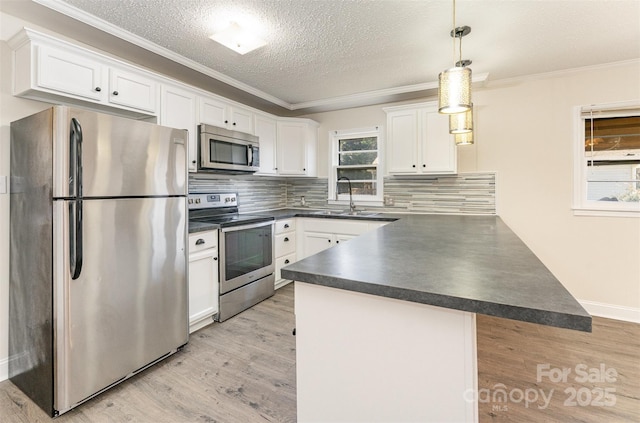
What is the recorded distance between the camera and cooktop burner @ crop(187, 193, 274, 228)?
295cm

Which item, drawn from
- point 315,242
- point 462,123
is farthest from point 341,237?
point 462,123

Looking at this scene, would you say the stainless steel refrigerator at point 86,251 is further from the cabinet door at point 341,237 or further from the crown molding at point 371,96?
the crown molding at point 371,96

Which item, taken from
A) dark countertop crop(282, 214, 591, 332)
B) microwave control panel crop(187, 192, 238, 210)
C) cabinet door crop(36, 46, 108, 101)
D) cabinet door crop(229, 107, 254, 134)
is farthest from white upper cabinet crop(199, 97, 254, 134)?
dark countertop crop(282, 214, 591, 332)

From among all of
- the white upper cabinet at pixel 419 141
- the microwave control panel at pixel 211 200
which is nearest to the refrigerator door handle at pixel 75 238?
the microwave control panel at pixel 211 200

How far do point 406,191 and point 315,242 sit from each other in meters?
1.29

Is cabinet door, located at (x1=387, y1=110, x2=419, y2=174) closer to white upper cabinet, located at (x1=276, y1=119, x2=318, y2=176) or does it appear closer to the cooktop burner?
white upper cabinet, located at (x1=276, y1=119, x2=318, y2=176)

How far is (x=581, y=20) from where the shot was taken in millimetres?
2088

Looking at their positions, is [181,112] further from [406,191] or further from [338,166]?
[406,191]

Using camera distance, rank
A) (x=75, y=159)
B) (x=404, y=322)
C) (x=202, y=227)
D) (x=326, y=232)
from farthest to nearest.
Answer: (x=326, y=232)
(x=202, y=227)
(x=75, y=159)
(x=404, y=322)

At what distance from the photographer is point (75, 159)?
1.62 metres

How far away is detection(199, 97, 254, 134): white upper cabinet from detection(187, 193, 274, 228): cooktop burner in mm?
756

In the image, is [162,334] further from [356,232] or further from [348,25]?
[348,25]

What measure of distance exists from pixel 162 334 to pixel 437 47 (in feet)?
9.86

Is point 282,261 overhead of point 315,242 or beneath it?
beneath
